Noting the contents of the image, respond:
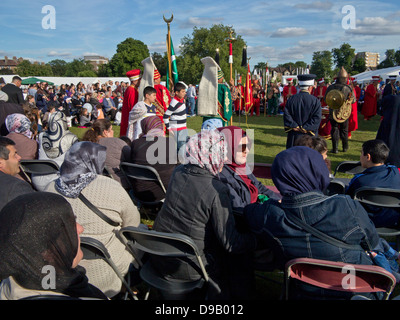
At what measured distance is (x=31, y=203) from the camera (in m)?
1.35

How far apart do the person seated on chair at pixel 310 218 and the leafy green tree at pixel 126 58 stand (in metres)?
61.8

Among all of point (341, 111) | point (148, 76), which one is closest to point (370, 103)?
point (341, 111)

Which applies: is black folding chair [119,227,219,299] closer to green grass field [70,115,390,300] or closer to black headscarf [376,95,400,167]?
green grass field [70,115,390,300]

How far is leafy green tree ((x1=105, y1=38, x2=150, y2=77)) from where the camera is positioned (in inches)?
2392

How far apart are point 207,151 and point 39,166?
2527 mm

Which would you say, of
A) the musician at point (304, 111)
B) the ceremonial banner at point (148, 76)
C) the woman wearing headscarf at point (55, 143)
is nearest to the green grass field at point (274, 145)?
the musician at point (304, 111)

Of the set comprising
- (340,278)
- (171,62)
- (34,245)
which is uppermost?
(171,62)

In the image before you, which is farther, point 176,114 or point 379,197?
point 176,114

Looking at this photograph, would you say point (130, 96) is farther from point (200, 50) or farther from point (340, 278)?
point (200, 50)

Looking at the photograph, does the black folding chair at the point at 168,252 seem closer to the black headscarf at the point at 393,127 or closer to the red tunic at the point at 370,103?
the black headscarf at the point at 393,127

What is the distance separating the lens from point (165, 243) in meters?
1.95

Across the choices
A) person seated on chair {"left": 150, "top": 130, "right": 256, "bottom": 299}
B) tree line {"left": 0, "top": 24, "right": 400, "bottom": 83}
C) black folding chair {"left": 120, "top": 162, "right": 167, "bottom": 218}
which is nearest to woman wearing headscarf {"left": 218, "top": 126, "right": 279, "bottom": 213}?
person seated on chair {"left": 150, "top": 130, "right": 256, "bottom": 299}

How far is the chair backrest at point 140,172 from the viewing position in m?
3.52
